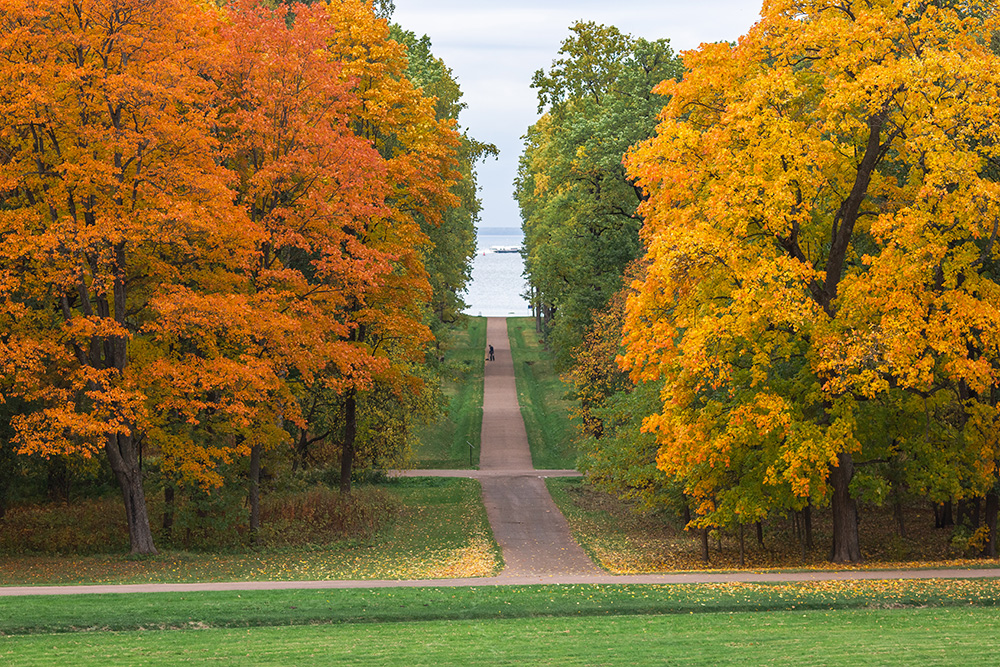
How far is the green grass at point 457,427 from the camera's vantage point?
44.7 m

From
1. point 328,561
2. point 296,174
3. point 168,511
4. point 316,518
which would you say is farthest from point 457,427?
point 328,561

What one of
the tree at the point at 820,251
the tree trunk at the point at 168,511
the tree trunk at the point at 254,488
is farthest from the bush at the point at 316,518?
the tree at the point at 820,251

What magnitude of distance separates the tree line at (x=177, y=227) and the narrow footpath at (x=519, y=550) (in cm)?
576

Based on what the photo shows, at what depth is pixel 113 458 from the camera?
25312mm

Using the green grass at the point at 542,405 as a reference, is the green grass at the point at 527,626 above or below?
below

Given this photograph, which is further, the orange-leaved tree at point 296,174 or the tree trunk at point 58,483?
the tree trunk at point 58,483

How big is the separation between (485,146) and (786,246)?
2611 cm

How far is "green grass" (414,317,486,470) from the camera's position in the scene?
147 ft

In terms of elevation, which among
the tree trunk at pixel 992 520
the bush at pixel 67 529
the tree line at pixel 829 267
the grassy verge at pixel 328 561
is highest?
the tree line at pixel 829 267

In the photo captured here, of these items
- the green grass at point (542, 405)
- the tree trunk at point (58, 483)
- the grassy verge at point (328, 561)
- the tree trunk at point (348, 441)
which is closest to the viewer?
the grassy verge at point (328, 561)

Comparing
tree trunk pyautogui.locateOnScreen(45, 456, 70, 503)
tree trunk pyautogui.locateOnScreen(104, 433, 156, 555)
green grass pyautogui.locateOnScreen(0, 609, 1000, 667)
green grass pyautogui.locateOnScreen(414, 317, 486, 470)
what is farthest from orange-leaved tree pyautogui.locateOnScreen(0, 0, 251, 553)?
green grass pyautogui.locateOnScreen(414, 317, 486, 470)

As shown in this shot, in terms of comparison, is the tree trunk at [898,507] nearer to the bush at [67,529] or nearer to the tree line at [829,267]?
the tree line at [829,267]

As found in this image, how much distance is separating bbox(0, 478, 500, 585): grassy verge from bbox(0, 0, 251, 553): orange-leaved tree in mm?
1765

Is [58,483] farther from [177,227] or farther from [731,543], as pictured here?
[731,543]
